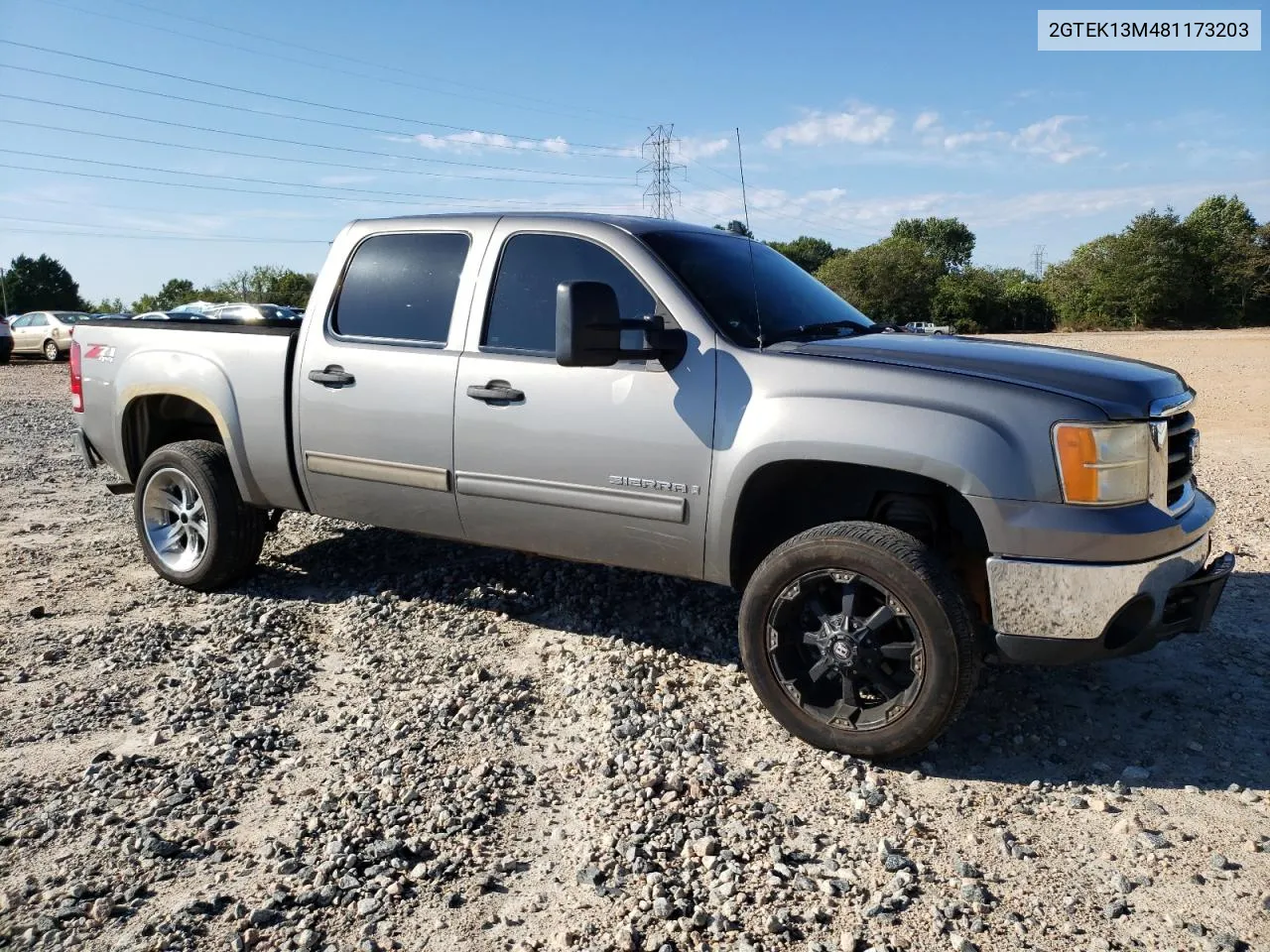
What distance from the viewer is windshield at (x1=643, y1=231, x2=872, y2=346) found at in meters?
3.78

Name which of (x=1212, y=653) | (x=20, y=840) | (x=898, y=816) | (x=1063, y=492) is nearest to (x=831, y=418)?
(x=1063, y=492)

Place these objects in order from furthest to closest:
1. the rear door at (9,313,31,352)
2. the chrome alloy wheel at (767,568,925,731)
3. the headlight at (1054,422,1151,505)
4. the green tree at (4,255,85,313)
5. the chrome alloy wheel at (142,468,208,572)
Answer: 1. the green tree at (4,255,85,313)
2. the rear door at (9,313,31,352)
3. the chrome alloy wheel at (142,468,208,572)
4. the chrome alloy wheel at (767,568,925,731)
5. the headlight at (1054,422,1151,505)

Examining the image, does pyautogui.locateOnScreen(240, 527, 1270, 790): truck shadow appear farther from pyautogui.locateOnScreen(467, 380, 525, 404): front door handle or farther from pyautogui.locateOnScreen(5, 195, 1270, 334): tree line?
pyautogui.locateOnScreen(5, 195, 1270, 334): tree line

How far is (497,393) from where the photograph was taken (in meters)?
3.96

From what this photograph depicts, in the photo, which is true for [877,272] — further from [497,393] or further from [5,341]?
[497,393]

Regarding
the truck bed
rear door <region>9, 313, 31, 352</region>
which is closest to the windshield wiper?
the truck bed

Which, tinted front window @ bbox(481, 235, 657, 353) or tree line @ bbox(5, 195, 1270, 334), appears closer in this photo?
Answer: tinted front window @ bbox(481, 235, 657, 353)

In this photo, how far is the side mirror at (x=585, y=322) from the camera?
11.1ft

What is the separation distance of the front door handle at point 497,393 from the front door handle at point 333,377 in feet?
2.47

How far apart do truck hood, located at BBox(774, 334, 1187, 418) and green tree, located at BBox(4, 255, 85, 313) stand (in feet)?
293

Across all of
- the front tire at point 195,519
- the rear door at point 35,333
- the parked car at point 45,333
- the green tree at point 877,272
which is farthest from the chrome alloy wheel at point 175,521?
the green tree at point 877,272

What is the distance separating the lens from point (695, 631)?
4523 mm

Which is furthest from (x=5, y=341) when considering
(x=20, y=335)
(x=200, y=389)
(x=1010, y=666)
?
(x=1010, y=666)

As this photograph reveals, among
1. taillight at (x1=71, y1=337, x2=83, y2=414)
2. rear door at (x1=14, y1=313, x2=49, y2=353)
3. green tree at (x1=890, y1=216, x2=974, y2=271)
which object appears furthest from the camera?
green tree at (x1=890, y1=216, x2=974, y2=271)
